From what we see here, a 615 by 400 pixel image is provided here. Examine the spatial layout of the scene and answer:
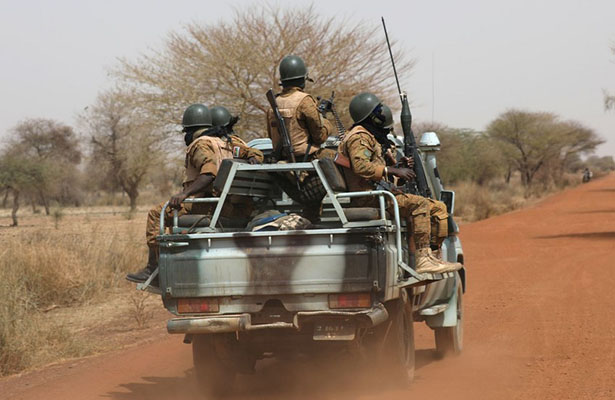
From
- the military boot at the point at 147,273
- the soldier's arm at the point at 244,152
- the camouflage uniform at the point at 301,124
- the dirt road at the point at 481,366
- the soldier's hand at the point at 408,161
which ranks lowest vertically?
the dirt road at the point at 481,366

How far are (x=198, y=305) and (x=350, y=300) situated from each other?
1.06m

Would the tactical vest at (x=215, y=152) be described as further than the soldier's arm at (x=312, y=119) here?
No

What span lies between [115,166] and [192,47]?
3505 centimetres

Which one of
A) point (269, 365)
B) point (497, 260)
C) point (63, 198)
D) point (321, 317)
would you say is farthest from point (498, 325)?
point (63, 198)

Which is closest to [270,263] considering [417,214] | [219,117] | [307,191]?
[307,191]

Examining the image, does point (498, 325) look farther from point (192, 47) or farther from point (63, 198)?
point (63, 198)

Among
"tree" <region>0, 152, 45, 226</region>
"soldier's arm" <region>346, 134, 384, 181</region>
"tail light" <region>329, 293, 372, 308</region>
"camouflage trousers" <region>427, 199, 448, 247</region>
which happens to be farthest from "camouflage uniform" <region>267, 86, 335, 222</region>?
"tree" <region>0, 152, 45, 226</region>

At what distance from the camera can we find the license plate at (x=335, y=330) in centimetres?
620

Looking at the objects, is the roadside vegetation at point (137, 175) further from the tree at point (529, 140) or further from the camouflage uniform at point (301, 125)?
the tree at point (529, 140)

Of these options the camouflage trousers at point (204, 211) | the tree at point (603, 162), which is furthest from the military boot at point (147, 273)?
the tree at point (603, 162)

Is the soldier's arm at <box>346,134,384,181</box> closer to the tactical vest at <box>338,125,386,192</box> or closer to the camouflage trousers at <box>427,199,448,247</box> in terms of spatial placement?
the tactical vest at <box>338,125,386,192</box>

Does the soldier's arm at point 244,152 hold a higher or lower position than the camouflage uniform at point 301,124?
lower

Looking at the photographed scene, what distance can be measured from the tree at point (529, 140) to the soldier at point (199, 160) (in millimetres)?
59677

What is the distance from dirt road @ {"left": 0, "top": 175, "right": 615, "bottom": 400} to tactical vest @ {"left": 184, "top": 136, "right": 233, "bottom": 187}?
5.66 feet
